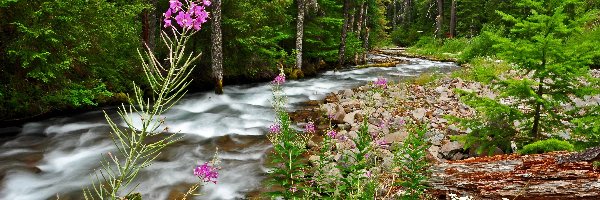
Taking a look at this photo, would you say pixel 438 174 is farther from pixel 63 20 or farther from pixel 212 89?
pixel 212 89

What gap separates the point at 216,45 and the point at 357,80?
753 centimetres

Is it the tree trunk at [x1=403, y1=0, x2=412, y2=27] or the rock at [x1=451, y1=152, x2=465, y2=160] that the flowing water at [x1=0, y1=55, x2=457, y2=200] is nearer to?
the rock at [x1=451, y1=152, x2=465, y2=160]

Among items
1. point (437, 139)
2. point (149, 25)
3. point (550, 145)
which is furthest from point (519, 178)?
point (149, 25)

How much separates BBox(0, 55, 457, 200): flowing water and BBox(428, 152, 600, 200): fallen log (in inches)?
133

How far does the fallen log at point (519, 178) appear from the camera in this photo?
3.55m

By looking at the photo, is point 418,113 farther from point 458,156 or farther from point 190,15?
point 190,15

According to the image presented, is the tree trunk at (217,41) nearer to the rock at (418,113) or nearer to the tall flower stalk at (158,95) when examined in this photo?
the rock at (418,113)

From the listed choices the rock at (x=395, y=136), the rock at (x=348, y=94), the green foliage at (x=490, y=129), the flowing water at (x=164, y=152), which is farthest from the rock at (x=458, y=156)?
the rock at (x=348, y=94)

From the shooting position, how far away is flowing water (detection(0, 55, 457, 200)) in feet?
22.1

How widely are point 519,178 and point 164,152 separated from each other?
6.64m

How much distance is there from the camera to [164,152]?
8.41 meters

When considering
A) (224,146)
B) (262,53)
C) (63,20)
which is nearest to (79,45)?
(63,20)

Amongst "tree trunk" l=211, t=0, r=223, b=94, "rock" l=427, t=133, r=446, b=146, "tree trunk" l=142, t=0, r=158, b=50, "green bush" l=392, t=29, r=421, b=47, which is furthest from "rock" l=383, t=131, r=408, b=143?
"green bush" l=392, t=29, r=421, b=47

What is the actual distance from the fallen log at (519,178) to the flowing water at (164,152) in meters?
3.38
